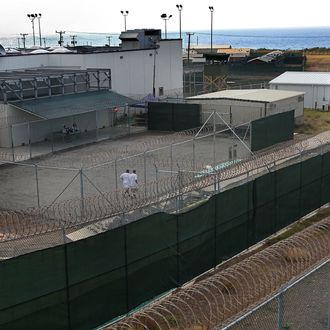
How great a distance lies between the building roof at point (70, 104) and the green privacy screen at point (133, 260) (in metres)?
21.0

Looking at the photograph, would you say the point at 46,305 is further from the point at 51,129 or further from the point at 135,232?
the point at 51,129

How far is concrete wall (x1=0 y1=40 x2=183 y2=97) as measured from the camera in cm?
4538

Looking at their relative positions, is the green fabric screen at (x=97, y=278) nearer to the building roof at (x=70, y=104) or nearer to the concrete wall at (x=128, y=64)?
the building roof at (x=70, y=104)

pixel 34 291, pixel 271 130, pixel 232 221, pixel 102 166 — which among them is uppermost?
pixel 34 291

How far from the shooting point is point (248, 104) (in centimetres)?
3534

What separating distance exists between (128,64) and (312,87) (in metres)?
15.0

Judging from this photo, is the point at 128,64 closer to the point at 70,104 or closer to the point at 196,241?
the point at 70,104

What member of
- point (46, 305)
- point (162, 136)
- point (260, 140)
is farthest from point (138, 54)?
point (46, 305)

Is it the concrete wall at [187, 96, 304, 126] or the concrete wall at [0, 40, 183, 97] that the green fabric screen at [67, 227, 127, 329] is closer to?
the concrete wall at [187, 96, 304, 126]

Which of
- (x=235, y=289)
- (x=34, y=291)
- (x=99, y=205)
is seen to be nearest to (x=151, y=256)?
(x=235, y=289)

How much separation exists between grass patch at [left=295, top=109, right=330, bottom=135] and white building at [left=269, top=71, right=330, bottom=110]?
1.55 meters

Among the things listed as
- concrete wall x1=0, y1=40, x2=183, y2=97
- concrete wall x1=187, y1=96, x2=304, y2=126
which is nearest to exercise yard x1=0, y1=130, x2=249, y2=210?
concrete wall x1=187, y1=96, x2=304, y2=126

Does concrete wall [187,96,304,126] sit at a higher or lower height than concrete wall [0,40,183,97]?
lower

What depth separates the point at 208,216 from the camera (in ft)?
45.7
